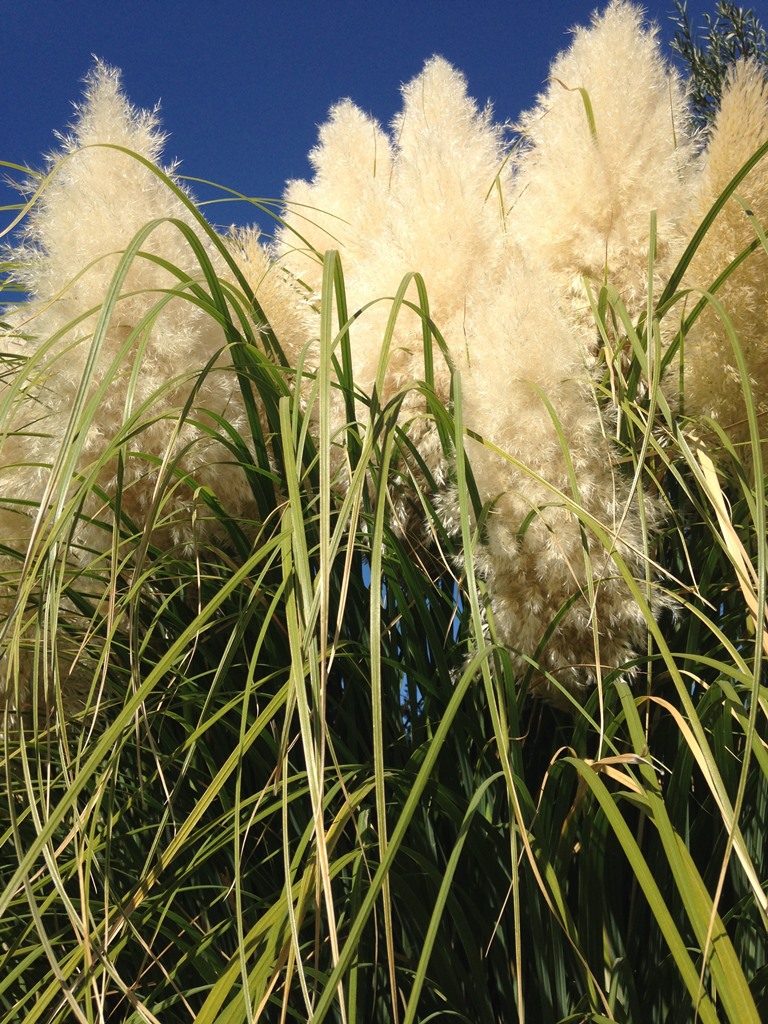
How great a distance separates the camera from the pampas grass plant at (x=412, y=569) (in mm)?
1195

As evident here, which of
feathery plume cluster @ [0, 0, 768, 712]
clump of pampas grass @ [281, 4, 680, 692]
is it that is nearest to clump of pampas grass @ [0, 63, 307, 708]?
feathery plume cluster @ [0, 0, 768, 712]

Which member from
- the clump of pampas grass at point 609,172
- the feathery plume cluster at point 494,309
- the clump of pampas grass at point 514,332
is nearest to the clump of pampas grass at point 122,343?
the feathery plume cluster at point 494,309

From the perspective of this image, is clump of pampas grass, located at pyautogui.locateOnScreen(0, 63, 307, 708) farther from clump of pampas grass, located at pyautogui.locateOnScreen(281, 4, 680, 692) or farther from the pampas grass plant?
clump of pampas grass, located at pyautogui.locateOnScreen(281, 4, 680, 692)

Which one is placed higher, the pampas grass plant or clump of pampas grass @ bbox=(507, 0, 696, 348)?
clump of pampas grass @ bbox=(507, 0, 696, 348)

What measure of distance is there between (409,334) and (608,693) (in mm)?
676

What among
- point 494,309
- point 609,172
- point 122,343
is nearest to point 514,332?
point 494,309

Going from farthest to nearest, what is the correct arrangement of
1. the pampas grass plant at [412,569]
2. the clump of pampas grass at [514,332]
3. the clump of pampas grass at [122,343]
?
the clump of pampas grass at [122,343]
the clump of pampas grass at [514,332]
the pampas grass plant at [412,569]

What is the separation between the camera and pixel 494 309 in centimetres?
135

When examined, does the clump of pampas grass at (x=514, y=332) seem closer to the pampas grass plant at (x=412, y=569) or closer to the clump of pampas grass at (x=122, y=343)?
the pampas grass plant at (x=412, y=569)

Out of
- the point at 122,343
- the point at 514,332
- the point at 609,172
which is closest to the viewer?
the point at 514,332

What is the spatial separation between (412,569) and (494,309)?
1.37 feet

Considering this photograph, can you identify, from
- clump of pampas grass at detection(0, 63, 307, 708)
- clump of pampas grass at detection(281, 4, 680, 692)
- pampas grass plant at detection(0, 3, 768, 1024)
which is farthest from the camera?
clump of pampas grass at detection(0, 63, 307, 708)

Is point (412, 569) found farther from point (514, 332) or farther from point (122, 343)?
point (122, 343)

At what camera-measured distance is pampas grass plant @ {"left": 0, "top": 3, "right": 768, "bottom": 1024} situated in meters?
1.20
